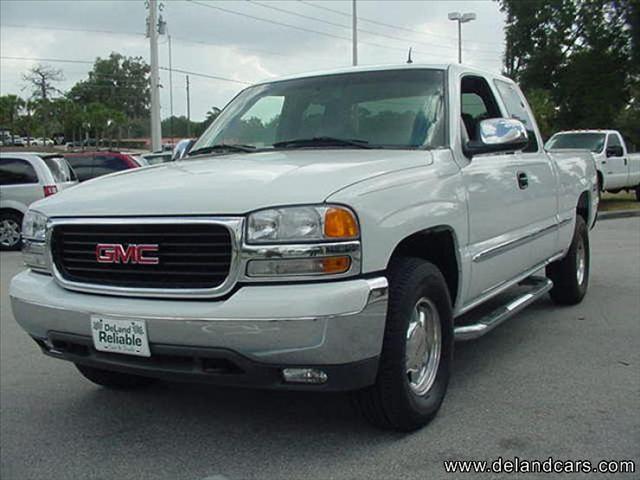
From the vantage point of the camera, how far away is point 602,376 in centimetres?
448

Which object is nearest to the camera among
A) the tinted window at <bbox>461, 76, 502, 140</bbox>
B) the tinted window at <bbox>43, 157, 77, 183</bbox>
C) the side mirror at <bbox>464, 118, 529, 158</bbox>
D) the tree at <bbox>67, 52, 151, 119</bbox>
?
the side mirror at <bbox>464, 118, 529, 158</bbox>

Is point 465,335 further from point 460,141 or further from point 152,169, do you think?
point 152,169

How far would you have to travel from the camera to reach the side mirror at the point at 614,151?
17.0m

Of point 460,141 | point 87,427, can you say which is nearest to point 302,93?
point 460,141

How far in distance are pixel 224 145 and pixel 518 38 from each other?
37.2 metres

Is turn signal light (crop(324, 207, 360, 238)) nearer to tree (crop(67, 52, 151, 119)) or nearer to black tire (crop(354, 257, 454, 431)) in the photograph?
black tire (crop(354, 257, 454, 431))

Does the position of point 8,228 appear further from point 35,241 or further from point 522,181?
point 522,181

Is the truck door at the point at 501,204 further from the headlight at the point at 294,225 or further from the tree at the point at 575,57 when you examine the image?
the tree at the point at 575,57

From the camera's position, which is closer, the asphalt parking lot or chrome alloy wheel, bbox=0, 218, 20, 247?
the asphalt parking lot

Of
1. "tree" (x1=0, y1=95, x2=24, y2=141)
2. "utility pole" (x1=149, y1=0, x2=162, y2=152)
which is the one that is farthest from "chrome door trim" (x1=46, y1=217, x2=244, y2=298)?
"tree" (x1=0, y1=95, x2=24, y2=141)

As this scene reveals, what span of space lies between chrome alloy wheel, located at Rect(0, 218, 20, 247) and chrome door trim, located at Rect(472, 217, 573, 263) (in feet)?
34.1

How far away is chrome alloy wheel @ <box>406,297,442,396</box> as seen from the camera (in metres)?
3.61

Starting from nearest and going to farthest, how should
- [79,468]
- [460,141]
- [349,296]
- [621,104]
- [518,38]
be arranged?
[349,296], [79,468], [460,141], [621,104], [518,38]

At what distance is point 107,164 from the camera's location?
15500 mm
